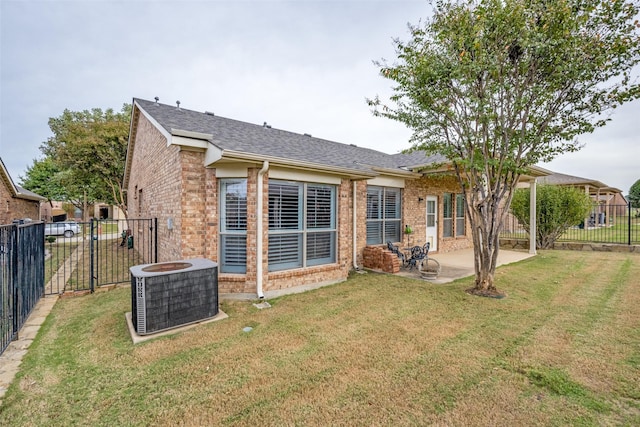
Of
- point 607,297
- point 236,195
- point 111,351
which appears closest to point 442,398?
point 111,351

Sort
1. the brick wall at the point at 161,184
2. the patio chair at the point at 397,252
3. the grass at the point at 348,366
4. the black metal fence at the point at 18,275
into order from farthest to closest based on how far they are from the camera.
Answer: the patio chair at the point at 397,252
the brick wall at the point at 161,184
the black metal fence at the point at 18,275
the grass at the point at 348,366

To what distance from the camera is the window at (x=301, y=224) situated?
20.1 feet

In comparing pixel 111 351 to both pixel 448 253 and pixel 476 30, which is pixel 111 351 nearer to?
pixel 476 30

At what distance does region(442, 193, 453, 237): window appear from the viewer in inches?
458

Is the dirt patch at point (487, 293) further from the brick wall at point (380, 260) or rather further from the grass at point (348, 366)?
the brick wall at point (380, 260)

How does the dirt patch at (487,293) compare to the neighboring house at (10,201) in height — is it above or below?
below

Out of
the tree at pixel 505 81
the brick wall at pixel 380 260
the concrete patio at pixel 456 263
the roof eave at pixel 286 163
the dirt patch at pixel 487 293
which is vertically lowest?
the dirt patch at pixel 487 293

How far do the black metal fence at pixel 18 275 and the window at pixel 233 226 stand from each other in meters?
3.03

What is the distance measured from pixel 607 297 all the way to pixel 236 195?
809 centimetres

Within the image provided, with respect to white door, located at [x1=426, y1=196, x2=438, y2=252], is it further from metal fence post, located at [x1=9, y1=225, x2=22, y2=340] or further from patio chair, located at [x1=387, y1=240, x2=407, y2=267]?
metal fence post, located at [x1=9, y1=225, x2=22, y2=340]

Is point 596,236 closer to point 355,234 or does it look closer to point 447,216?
point 447,216

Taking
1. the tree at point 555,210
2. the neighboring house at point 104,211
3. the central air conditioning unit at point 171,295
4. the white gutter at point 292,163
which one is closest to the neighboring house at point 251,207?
the white gutter at point 292,163

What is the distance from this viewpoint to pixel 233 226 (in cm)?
597

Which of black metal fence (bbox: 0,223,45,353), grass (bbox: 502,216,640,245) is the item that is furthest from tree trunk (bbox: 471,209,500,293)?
grass (bbox: 502,216,640,245)
